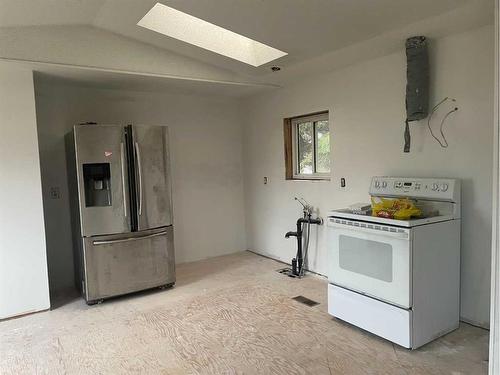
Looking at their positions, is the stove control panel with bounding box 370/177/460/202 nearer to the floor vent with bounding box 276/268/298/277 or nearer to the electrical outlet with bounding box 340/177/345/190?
the electrical outlet with bounding box 340/177/345/190

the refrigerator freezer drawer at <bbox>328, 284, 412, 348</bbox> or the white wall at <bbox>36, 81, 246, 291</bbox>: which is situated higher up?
the white wall at <bbox>36, 81, 246, 291</bbox>

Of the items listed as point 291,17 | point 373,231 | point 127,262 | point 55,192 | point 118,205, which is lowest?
point 127,262

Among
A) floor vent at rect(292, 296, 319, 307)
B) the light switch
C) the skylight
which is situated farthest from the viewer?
the light switch

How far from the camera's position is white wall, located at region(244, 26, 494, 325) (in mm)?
2631

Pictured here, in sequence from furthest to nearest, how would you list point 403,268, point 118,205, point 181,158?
1. point 181,158
2. point 118,205
3. point 403,268

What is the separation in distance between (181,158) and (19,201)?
1923mm

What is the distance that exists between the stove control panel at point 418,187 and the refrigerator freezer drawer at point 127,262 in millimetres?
2068

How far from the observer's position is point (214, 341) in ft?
8.75

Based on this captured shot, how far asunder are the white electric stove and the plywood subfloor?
14 cm

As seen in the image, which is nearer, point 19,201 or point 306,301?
point 19,201

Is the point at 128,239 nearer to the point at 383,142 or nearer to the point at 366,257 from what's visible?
the point at 366,257

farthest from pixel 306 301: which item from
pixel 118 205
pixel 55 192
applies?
pixel 55 192

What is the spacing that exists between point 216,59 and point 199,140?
143 centimetres

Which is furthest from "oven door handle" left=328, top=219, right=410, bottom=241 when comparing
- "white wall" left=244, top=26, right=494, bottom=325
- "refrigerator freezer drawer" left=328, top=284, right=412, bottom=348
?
"white wall" left=244, top=26, right=494, bottom=325
